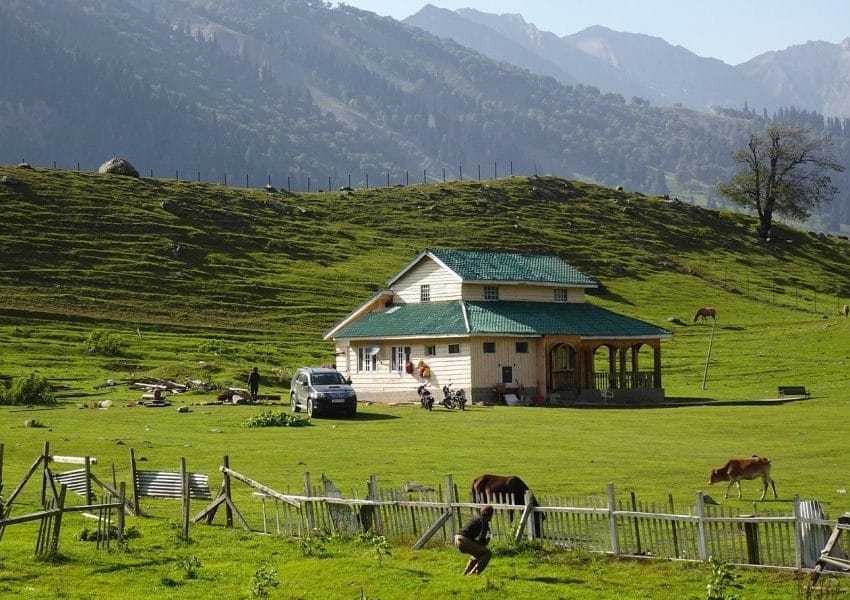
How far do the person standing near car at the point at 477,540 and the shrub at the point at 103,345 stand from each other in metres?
62.9

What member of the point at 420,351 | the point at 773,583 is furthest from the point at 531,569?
the point at 420,351

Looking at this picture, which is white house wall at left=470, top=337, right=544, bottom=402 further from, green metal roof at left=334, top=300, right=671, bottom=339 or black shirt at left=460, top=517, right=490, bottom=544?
black shirt at left=460, top=517, right=490, bottom=544

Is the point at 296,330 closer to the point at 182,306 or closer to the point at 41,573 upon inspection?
the point at 182,306

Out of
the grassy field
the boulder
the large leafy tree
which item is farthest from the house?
the boulder

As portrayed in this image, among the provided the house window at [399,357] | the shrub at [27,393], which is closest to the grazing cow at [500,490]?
the shrub at [27,393]

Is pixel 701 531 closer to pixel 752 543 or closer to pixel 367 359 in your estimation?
pixel 752 543

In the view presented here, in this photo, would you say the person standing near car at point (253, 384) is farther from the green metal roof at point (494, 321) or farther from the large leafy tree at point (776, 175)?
the large leafy tree at point (776, 175)

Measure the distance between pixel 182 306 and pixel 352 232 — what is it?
4320cm

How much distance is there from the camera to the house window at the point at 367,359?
6993cm

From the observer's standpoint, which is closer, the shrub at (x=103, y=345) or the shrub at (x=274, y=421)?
the shrub at (x=274, y=421)

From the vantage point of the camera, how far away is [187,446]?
39.9 m

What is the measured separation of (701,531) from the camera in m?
20.4

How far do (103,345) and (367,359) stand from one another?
2094 centimetres

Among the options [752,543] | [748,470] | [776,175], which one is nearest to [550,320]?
[748,470]
